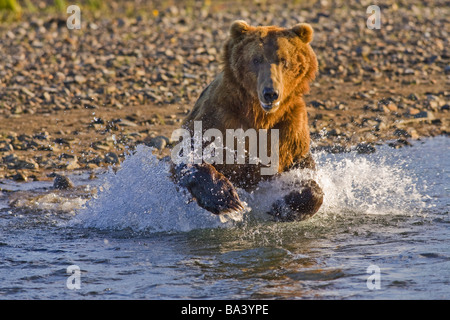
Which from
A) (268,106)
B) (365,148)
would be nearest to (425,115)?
(365,148)

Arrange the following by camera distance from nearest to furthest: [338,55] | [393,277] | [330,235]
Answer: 1. [393,277]
2. [330,235]
3. [338,55]

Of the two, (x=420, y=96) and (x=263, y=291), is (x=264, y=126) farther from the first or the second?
(x=420, y=96)

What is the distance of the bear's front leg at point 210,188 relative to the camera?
5.37 metres

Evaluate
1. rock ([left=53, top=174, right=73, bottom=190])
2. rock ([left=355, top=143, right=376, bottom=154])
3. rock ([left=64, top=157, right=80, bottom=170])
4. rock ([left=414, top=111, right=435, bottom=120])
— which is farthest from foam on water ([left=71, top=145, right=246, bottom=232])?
rock ([left=414, top=111, right=435, bottom=120])

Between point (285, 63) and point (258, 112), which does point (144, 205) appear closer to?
point (258, 112)

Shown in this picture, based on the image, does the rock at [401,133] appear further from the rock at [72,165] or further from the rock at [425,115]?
the rock at [72,165]

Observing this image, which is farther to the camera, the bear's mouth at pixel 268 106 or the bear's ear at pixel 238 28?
the bear's ear at pixel 238 28

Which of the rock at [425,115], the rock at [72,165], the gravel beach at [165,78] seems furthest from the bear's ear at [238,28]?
the rock at [425,115]

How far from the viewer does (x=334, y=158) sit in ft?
24.8

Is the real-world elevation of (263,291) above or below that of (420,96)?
below

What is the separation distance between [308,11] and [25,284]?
11.1 m

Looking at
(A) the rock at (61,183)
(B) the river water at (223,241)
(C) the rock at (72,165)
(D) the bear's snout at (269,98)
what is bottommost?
(B) the river water at (223,241)

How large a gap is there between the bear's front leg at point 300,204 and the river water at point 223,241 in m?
0.09
